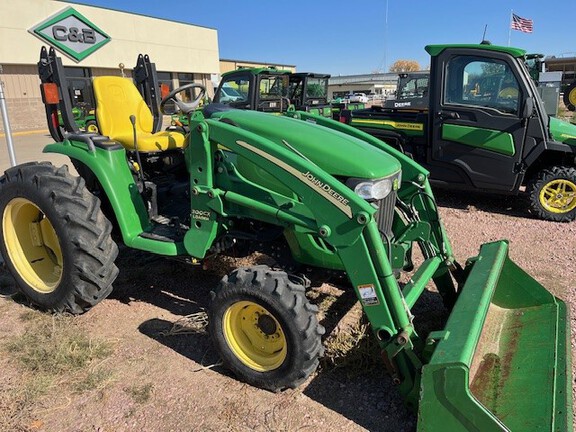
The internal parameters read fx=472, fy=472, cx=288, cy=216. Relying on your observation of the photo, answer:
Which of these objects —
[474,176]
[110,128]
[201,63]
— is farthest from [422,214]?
[201,63]

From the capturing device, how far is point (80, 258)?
317 cm

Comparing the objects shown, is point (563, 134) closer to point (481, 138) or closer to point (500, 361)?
point (481, 138)

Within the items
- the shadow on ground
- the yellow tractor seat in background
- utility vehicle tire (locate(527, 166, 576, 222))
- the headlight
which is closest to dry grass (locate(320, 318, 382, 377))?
the shadow on ground

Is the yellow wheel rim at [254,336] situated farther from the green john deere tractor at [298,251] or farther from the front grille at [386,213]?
the front grille at [386,213]

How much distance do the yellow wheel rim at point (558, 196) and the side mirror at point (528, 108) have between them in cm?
94

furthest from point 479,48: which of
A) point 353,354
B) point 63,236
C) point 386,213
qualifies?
point 63,236

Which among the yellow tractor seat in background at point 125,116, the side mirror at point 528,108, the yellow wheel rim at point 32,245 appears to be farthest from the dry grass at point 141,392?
the side mirror at point 528,108

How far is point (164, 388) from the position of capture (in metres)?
2.79

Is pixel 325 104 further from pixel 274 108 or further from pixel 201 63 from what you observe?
pixel 201 63

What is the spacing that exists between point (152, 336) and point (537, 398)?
7.89 ft

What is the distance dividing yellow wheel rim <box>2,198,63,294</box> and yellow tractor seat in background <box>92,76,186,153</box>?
903mm

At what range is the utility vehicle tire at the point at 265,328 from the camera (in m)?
2.52

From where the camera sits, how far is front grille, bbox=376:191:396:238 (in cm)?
286

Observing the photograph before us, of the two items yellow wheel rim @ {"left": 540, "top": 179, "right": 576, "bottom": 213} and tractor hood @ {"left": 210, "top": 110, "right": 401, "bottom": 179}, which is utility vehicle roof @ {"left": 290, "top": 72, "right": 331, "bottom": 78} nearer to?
yellow wheel rim @ {"left": 540, "top": 179, "right": 576, "bottom": 213}
